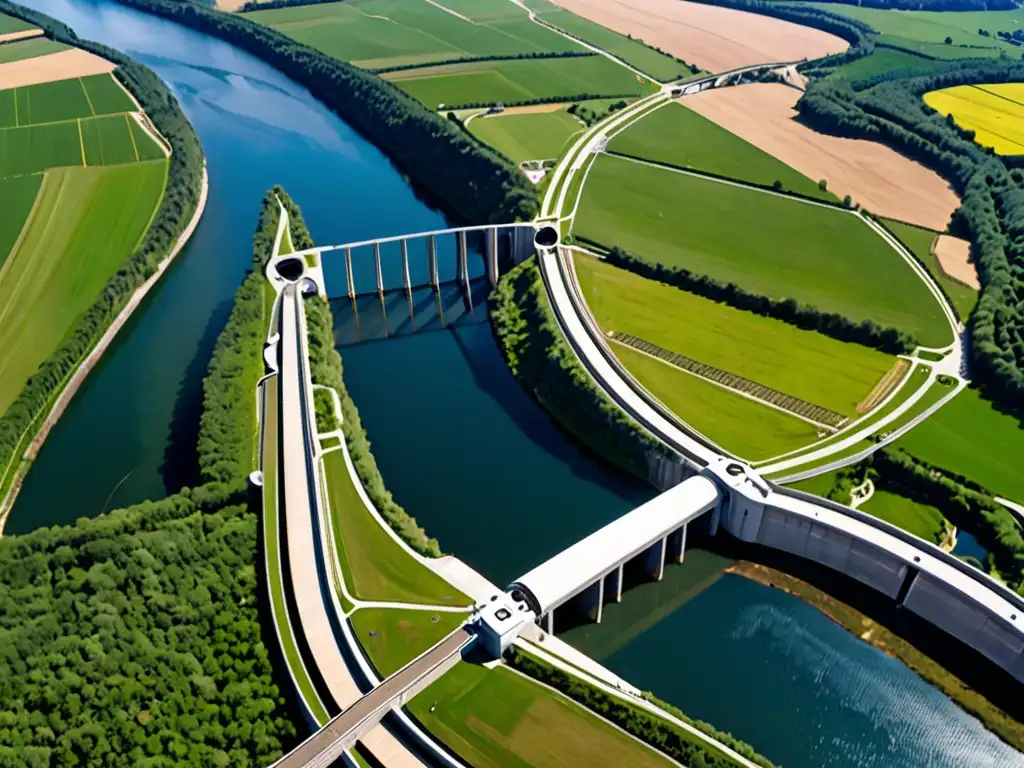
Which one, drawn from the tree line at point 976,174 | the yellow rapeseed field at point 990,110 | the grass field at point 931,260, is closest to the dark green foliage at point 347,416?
the tree line at point 976,174

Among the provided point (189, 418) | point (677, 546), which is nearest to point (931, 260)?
point (677, 546)

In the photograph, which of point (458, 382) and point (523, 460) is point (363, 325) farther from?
point (523, 460)

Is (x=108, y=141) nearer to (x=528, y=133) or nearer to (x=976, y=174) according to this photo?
(x=528, y=133)

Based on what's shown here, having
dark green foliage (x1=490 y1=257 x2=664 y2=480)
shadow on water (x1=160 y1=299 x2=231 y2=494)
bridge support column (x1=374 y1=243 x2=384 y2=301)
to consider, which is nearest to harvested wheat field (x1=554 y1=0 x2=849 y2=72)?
dark green foliage (x1=490 y1=257 x2=664 y2=480)

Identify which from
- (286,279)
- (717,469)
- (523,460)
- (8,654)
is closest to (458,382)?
(523,460)

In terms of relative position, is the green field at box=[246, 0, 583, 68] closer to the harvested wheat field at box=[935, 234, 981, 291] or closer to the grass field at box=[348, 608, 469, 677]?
the harvested wheat field at box=[935, 234, 981, 291]
